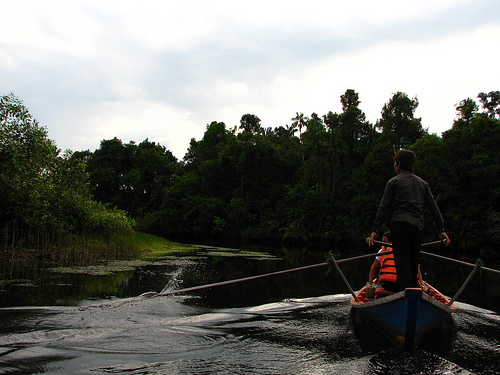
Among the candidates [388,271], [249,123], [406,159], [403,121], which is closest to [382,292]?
[388,271]

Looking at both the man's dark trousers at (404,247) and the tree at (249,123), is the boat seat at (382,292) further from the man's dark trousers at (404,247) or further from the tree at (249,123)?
the tree at (249,123)

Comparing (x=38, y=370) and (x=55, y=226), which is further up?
(x=55, y=226)

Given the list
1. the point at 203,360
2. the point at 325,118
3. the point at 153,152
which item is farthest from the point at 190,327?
the point at 153,152

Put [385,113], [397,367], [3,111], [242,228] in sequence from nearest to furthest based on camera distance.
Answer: [397,367], [3,111], [385,113], [242,228]

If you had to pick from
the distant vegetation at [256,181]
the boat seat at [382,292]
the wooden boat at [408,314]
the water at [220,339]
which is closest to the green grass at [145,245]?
the distant vegetation at [256,181]

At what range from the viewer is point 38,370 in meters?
3.66

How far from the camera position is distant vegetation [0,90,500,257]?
510 inches

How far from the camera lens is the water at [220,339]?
12.9 ft

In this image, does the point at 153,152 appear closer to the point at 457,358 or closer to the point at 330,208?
the point at 330,208

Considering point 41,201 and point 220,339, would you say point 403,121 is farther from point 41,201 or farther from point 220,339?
point 220,339

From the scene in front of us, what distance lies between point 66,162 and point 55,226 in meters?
3.19

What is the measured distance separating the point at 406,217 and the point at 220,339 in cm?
260

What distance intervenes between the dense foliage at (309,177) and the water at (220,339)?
2022 cm

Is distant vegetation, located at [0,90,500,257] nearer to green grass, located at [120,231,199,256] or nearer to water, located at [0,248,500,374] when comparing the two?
green grass, located at [120,231,199,256]
